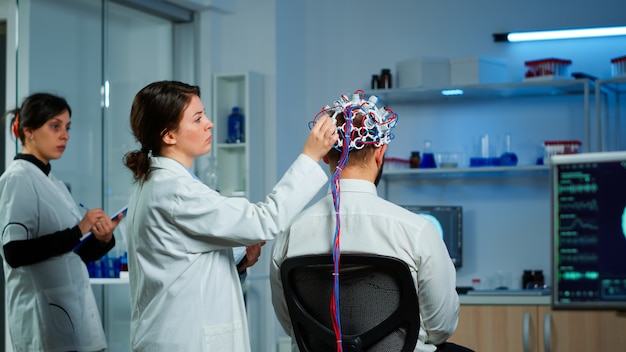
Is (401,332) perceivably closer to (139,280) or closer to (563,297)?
(563,297)

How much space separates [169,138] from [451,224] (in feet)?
9.44

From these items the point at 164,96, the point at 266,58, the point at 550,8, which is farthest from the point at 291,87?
the point at 164,96

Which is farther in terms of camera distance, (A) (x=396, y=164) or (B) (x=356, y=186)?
(A) (x=396, y=164)

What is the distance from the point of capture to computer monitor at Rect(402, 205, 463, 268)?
4.68 metres

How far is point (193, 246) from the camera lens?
196cm

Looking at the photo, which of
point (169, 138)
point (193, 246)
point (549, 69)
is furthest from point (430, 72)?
point (193, 246)

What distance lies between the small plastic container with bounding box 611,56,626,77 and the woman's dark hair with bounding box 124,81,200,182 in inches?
116

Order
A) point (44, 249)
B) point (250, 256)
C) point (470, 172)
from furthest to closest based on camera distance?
point (470, 172), point (44, 249), point (250, 256)

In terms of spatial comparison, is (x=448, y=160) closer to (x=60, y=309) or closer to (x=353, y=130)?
(x=60, y=309)

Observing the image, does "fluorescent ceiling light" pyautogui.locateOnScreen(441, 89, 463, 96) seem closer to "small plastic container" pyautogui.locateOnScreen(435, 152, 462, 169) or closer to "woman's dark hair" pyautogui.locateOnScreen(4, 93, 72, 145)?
"small plastic container" pyautogui.locateOnScreen(435, 152, 462, 169)

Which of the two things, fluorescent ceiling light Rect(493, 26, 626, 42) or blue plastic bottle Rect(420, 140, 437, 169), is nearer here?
fluorescent ceiling light Rect(493, 26, 626, 42)

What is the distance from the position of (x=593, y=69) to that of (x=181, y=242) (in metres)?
3.35

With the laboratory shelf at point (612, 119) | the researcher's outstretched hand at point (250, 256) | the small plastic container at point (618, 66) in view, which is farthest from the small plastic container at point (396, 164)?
the researcher's outstretched hand at point (250, 256)

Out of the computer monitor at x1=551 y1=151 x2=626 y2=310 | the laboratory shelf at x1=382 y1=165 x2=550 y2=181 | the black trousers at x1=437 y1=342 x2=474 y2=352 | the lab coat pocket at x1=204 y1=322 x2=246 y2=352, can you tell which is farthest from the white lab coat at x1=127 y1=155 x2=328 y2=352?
the laboratory shelf at x1=382 y1=165 x2=550 y2=181
